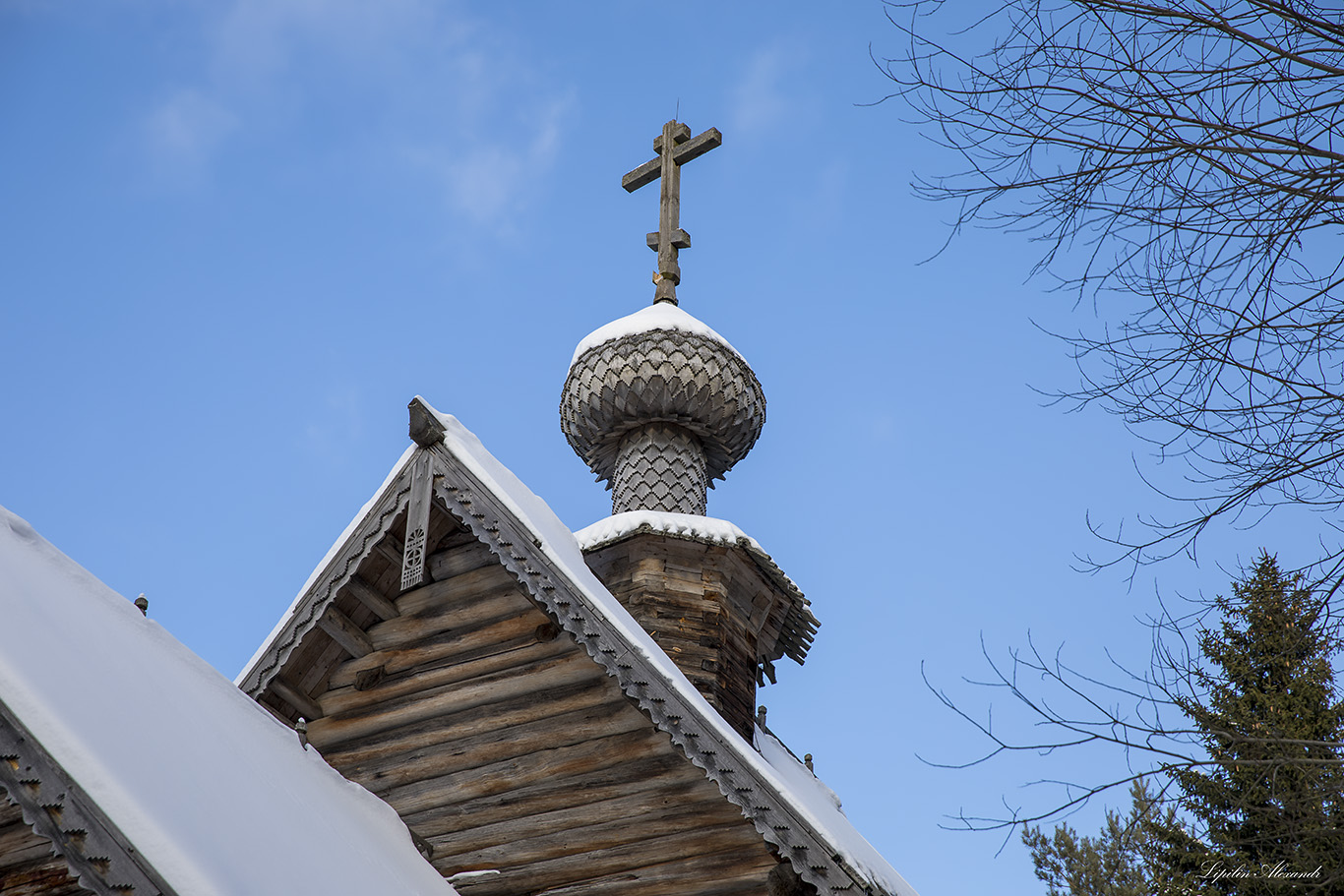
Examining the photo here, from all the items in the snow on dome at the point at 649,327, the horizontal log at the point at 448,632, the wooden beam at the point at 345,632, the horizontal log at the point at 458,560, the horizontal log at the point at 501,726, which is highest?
the snow on dome at the point at 649,327

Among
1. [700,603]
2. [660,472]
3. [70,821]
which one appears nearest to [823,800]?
[700,603]

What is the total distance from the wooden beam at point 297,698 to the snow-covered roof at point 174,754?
0.99 meters

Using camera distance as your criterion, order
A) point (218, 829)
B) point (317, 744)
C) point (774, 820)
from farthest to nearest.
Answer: point (317, 744) → point (774, 820) → point (218, 829)

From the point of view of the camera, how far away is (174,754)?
5.29 metres

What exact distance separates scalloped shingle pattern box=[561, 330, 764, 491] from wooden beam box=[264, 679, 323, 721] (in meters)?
4.28

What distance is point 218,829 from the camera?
4.98 metres

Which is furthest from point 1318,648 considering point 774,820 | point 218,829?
point 218,829

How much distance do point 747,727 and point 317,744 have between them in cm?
348

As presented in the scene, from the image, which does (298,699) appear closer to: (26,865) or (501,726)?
(501,726)

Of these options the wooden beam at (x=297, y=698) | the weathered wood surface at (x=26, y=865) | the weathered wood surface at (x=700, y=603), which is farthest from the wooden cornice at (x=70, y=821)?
the weathered wood surface at (x=700, y=603)

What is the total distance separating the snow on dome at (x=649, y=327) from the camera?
11.7 m

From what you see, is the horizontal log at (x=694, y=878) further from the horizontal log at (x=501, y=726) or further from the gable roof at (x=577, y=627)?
the horizontal log at (x=501, y=726)

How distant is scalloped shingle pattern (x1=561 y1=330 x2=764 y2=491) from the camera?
37.7 feet

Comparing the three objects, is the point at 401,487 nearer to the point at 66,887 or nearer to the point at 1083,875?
the point at 66,887
